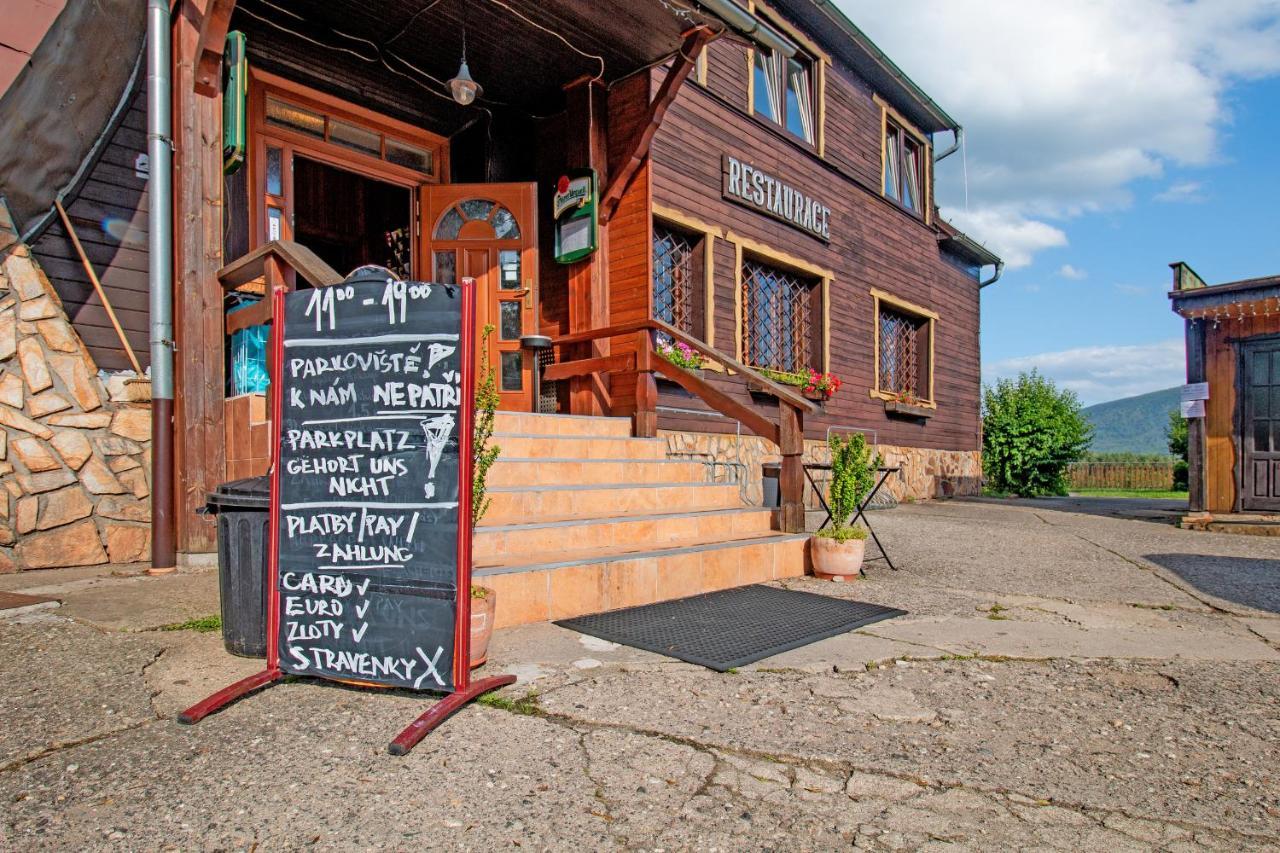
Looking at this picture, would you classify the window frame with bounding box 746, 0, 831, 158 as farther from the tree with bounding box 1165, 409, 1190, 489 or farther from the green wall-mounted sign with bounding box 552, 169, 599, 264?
the tree with bounding box 1165, 409, 1190, 489

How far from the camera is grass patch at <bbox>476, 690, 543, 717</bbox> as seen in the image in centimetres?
273

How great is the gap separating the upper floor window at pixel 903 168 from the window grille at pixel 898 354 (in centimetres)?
192

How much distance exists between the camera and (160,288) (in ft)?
17.2

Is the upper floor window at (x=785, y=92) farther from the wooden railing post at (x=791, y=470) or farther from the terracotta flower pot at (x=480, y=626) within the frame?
the terracotta flower pot at (x=480, y=626)

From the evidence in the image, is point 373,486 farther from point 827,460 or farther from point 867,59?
point 867,59

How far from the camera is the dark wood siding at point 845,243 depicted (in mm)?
8883

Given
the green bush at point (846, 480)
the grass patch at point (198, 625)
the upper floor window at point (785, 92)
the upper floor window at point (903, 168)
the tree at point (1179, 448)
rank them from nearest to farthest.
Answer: the grass patch at point (198, 625) < the green bush at point (846, 480) < the upper floor window at point (785, 92) < the upper floor window at point (903, 168) < the tree at point (1179, 448)

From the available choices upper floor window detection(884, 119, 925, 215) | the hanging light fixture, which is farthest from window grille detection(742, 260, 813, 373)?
the hanging light fixture

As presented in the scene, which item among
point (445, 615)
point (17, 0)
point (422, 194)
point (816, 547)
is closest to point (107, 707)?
point (445, 615)

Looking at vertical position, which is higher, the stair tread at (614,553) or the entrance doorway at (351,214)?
the entrance doorway at (351,214)

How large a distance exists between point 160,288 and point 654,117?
173 inches

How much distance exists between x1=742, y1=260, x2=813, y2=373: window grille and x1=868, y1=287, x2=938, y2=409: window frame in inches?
70.1

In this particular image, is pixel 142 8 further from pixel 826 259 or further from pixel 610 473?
pixel 826 259

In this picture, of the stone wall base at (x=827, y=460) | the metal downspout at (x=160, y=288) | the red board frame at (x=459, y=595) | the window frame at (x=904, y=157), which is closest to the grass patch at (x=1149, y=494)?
the stone wall base at (x=827, y=460)
